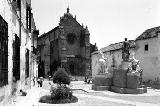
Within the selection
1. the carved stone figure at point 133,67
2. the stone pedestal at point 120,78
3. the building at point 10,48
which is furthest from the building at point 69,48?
the building at point 10,48

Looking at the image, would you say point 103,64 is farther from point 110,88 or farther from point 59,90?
point 59,90

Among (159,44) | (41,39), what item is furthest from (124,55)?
(41,39)

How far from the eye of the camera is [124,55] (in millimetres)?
25844

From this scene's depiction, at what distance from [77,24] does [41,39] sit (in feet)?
36.9

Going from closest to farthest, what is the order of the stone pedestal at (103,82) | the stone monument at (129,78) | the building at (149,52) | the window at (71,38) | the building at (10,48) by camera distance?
the building at (10,48) < the stone monument at (129,78) < the stone pedestal at (103,82) < the building at (149,52) < the window at (71,38)

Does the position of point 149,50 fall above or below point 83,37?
below

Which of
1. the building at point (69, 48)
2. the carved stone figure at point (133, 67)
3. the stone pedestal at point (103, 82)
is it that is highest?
the building at point (69, 48)

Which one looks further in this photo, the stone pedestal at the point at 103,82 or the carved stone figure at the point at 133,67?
the stone pedestal at the point at 103,82

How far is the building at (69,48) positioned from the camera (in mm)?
58000

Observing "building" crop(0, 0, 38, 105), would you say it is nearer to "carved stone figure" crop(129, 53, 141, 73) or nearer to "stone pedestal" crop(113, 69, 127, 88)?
"stone pedestal" crop(113, 69, 127, 88)

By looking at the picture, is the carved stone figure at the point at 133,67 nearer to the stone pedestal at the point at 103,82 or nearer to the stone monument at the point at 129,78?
the stone monument at the point at 129,78

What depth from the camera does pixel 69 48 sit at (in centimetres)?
6019

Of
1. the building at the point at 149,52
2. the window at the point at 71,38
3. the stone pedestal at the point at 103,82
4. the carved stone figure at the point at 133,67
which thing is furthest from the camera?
the window at the point at 71,38

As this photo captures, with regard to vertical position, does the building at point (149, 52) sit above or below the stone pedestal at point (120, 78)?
above
